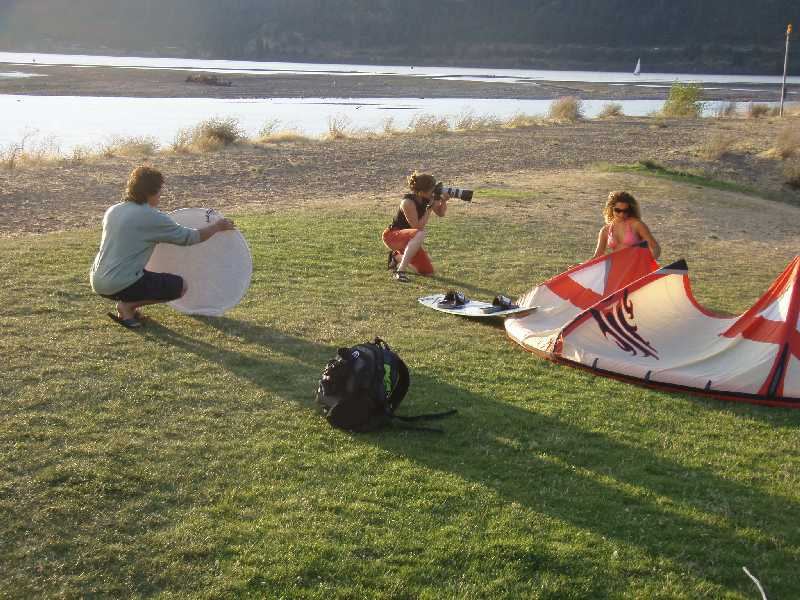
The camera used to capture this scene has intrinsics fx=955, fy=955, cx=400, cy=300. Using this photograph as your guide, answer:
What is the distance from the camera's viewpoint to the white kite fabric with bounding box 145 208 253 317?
800 centimetres

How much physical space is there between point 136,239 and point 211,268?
3.01 feet

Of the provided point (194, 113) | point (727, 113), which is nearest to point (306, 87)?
point (194, 113)

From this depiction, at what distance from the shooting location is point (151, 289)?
743 cm

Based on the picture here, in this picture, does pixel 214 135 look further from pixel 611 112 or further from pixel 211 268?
pixel 611 112

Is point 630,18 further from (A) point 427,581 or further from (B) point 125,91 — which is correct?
(A) point 427,581

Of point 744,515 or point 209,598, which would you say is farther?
point 744,515

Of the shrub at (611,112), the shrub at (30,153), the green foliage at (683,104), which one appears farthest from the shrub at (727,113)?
the shrub at (30,153)

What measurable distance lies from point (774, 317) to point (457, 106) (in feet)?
140

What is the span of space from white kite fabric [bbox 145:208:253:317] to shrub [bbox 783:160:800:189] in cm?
1726

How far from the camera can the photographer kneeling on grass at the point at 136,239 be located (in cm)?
725

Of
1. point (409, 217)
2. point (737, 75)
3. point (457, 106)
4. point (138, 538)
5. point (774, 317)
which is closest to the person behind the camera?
point (138, 538)

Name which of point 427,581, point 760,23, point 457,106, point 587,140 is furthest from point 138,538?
point 760,23

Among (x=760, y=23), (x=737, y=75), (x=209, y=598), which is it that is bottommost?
(x=209, y=598)

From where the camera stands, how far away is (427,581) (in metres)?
4.11
